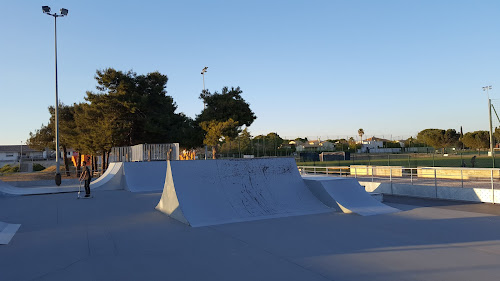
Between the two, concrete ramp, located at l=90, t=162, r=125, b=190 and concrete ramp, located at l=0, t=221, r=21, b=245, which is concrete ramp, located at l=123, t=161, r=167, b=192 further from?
concrete ramp, located at l=0, t=221, r=21, b=245

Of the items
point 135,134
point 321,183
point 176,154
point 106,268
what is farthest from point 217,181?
point 135,134

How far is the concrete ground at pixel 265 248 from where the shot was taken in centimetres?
450

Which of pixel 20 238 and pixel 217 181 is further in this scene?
pixel 217 181

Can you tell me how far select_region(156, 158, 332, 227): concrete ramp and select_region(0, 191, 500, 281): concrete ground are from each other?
523mm

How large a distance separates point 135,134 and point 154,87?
4645 millimetres

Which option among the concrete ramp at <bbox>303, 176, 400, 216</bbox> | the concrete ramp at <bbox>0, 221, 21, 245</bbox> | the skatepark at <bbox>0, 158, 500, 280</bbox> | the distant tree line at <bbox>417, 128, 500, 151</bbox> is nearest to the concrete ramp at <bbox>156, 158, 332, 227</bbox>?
the skatepark at <bbox>0, 158, 500, 280</bbox>

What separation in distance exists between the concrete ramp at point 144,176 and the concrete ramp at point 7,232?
8296mm

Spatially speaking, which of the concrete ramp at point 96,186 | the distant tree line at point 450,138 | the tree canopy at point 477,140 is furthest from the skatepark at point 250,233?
the distant tree line at point 450,138

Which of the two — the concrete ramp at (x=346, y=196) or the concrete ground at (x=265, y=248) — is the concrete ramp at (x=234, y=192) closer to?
the concrete ramp at (x=346, y=196)

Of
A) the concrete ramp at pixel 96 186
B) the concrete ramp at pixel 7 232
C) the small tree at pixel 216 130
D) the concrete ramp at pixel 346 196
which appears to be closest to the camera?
the concrete ramp at pixel 7 232

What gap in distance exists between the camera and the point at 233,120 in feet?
126

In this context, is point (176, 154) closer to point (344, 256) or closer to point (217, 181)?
point (217, 181)

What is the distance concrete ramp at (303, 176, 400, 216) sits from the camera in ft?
29.9

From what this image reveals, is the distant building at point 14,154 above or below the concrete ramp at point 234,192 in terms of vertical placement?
above
